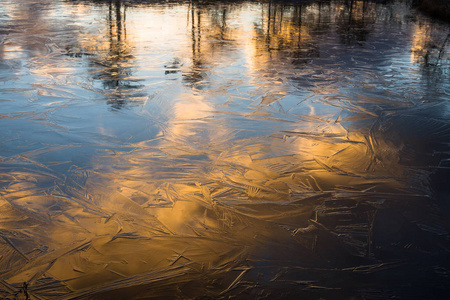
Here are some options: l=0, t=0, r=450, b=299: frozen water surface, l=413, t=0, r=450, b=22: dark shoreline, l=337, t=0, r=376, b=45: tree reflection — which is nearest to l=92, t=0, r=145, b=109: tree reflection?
l=0, t=0, r=450, b=299: frozen water surface

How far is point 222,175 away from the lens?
2850 mm

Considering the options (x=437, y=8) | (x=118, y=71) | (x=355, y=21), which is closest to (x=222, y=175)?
(x=118, y=71)

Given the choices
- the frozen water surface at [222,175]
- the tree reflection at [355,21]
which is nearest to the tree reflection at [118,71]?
the frozen water surface at [222,175]

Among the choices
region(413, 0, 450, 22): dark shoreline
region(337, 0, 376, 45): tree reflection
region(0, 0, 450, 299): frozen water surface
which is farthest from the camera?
region(413, 0, 450, 22): dark shoreline

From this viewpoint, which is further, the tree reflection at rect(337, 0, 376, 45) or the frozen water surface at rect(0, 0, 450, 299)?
the tree reflection at rect(337, 0, 376, 45)

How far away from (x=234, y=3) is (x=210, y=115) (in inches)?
401

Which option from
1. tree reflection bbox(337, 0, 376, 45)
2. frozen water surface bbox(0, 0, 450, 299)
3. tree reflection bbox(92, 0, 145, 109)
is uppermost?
tree reflection bbox(337, 0, 376, 45)

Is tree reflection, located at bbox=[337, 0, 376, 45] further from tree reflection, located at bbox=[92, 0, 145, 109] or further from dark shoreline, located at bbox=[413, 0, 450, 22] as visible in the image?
tree reflection, located at bbox=[92, 0, 145, 109]

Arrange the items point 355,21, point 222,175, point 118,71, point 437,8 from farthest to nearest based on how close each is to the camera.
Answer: point 437,8 → point 355,21 → point 118,71 → point 222,175

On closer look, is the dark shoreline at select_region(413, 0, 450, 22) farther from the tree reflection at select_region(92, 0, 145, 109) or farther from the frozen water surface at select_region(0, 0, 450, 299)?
the tree reflection at select_region(92, 0, 145, 109)

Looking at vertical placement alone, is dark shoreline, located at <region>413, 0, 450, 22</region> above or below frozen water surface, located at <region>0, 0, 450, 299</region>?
above

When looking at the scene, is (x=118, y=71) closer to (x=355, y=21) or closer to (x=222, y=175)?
(x=222, y=175)

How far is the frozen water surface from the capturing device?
6.53 feet

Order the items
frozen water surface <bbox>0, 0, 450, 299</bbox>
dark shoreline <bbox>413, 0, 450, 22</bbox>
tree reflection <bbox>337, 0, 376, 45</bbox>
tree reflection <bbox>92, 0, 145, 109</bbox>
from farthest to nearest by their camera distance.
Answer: dark shoreline <bbox>413, 0, 450, 22</bbox>
tree reflection <bbox>337, 0, 376, 45</bbox>
tree reflection <bbox>92, 0, 145, 109</bbox>
frozen water surface <bbox>0, 0, 450, 299</bbox>
